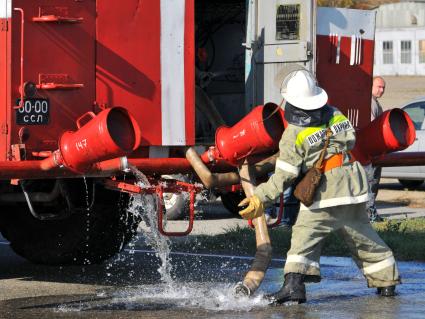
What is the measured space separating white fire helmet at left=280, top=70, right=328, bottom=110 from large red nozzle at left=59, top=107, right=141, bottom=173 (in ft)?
3.81

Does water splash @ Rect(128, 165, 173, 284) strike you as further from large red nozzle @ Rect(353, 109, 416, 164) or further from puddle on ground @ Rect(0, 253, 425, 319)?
large red nozzle @ Rect(353, 109, 416, 164)

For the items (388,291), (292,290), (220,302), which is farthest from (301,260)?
(388,291)

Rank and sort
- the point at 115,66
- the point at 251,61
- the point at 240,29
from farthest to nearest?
1. the point at 240,29
2. the point at 251,61
3. the point at 115,66

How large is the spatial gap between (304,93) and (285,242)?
134 inches

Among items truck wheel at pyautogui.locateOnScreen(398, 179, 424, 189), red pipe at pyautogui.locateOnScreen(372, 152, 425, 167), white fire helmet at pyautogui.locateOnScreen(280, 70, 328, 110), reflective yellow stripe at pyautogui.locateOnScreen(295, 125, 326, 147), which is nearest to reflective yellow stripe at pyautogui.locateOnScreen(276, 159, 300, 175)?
reflective yellow stripe at pyautogui.locateOnScreen(295, 125, 326, 147)

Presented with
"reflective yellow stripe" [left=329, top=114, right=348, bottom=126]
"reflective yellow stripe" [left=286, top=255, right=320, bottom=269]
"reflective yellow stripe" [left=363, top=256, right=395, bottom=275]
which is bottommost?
"reflective yellow stripe" [left=363, top=256, right=395, bottom=275]

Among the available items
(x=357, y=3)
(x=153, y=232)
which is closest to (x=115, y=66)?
(x=153, y=232)

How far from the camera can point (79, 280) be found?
908cm

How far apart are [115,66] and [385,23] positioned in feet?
137

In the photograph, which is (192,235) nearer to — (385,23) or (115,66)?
(115,66)

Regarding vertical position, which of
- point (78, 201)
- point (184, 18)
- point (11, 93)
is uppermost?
point (184, 18)

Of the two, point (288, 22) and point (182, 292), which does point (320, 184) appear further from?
point (288, 22)

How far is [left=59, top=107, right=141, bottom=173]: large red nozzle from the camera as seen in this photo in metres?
7.05

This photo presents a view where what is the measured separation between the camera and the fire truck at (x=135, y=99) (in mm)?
7633
